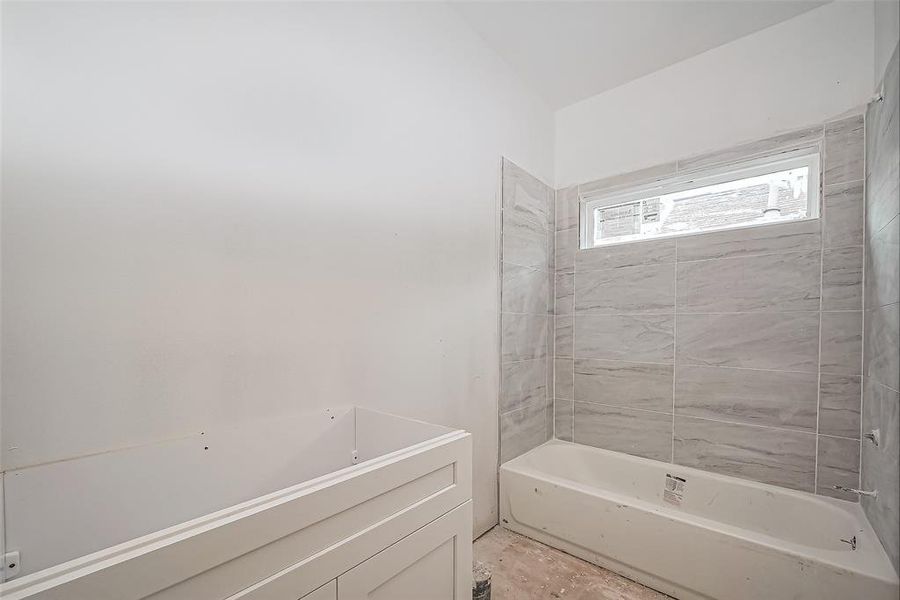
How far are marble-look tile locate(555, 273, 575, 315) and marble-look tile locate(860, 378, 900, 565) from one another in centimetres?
137

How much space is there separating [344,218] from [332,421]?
29.1 inches

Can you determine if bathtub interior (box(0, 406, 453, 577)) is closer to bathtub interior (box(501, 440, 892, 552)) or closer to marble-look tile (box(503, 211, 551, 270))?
bathtub interior (box(501, 440, 892, 552))

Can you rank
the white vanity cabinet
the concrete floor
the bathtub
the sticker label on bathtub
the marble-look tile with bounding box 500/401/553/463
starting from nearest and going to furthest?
the white vanity cabinet < the bathtub < the concrete floor < the sticker label on bathtub < the marble-look tile with bounding box 500/401/553/463

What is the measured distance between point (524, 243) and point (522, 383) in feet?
2.82

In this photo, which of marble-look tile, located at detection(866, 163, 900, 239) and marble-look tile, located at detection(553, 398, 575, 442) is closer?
marble-look tile, located at detection(866, 163, 900, 239)

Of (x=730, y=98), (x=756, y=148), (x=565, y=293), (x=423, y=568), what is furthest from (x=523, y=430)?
(x=730, y=98)

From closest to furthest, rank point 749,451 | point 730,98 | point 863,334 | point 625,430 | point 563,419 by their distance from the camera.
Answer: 1. point 863,334
2. point 749,451
3. point 730,98
4. point 625,430
5. point 563,419

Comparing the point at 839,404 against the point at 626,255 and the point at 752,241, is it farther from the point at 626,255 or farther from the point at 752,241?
the point at 626,255

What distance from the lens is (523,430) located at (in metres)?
2.26

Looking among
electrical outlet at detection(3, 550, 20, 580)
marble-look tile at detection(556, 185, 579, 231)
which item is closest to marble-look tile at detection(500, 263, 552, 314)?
marble-look tile at detection(556, 185, 579, 231)

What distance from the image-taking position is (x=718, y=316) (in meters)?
1.97

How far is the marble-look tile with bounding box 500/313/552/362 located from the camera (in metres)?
2.14

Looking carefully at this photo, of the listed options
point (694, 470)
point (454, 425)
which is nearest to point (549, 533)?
point (454, 425)

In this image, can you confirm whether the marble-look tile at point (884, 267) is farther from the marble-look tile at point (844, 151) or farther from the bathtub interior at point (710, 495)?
the bathtub interior at point (710, 495)
